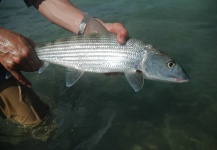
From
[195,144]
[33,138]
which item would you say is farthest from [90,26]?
[195,144]

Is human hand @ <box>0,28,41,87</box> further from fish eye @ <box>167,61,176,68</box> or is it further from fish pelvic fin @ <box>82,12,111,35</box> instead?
fish eye @ <box>167,61,176,68</box>

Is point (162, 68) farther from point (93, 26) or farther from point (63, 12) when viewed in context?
point (63, 12)

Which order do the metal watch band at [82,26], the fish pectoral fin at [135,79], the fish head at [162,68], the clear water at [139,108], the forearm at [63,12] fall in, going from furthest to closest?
the forearm at [63,12], the clear water at [139,108], the metal watch band at [82,26], the fish pectoral fin at [135,79], the fish head at [162,68]

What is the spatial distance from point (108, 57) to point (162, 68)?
0.83 m

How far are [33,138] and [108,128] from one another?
145 centimetres

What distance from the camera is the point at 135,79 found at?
389 cm

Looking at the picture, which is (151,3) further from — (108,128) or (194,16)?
(108,128)

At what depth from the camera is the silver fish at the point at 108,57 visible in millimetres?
3799

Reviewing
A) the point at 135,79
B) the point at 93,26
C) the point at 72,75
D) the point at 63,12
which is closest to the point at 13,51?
the point at 72,75

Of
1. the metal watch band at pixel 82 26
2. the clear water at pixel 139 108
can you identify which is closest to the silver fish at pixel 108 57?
the metal watch band at pixel 82 26

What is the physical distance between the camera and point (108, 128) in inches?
200

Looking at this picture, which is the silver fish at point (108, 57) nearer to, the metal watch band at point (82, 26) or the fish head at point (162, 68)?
the fish head at point (162, 68)

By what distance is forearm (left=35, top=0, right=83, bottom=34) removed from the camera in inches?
191

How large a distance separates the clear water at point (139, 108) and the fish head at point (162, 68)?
143 centimetres
